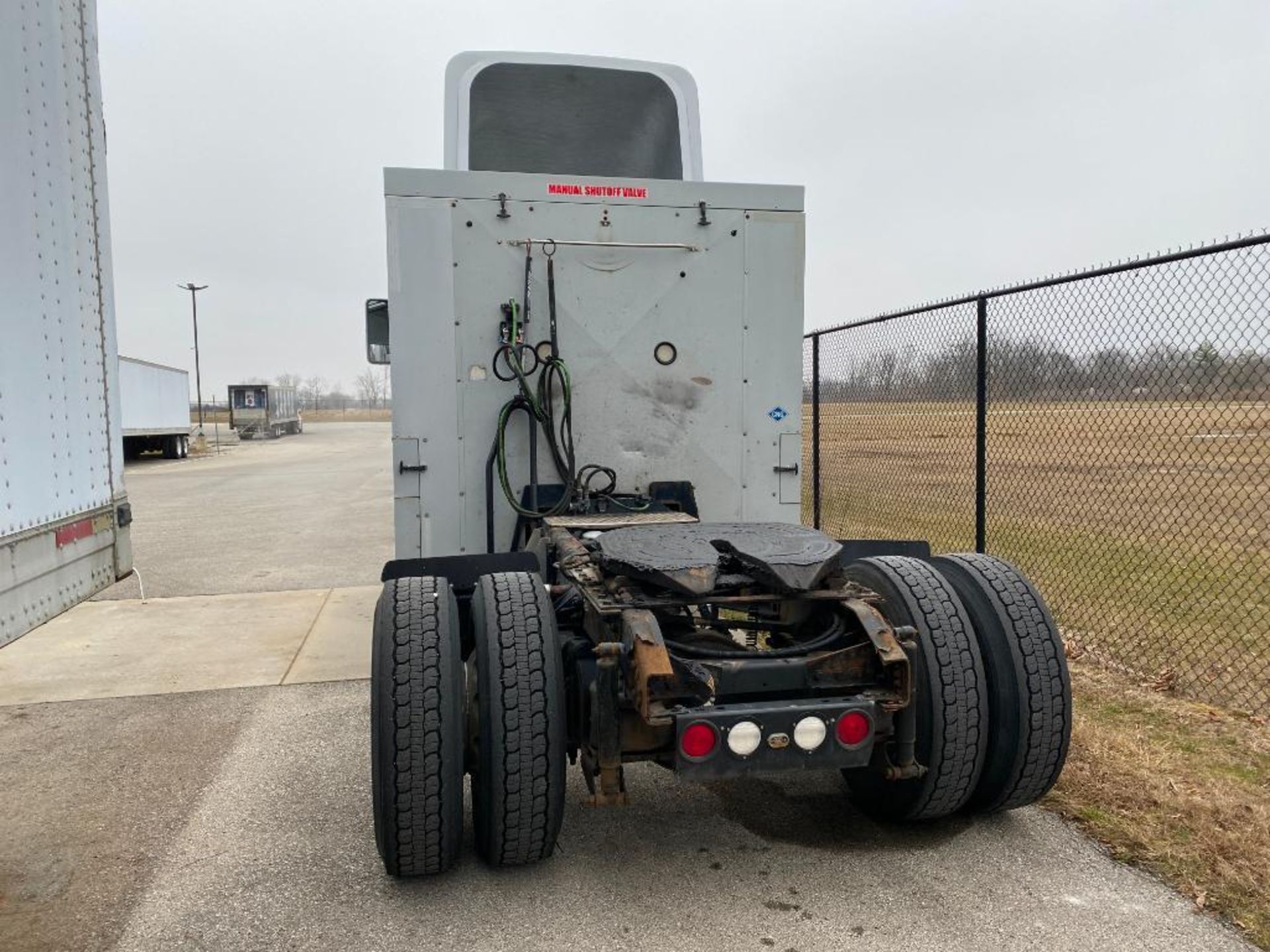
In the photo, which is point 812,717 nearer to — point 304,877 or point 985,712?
point 985,712

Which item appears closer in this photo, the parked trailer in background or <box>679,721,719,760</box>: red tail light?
<box>679,721,719,760</box>: red tail light

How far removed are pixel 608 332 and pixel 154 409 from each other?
28482mm

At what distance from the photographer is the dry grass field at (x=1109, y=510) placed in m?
5.21

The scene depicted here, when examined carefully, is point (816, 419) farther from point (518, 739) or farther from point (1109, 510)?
point (518, 739)

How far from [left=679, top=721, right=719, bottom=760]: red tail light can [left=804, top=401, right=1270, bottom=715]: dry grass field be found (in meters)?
3.45

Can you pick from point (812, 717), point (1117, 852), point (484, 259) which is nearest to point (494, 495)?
point (484, 259)

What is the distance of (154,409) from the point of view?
29000mm

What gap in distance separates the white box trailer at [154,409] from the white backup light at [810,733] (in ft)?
82.1

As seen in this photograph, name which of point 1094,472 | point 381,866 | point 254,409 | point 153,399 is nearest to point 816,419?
point 1094,472

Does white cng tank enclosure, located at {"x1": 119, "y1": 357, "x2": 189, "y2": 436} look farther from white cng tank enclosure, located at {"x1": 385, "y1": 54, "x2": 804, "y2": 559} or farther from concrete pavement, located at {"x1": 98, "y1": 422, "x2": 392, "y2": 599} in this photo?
white cng tank enclosure, located at {"x1": 385, "y1": 54, "x2": 804, "y2": 559}

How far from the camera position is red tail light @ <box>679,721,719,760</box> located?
9.21ft

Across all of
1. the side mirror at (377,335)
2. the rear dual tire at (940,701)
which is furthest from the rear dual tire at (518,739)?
the side mirror at (377,335)

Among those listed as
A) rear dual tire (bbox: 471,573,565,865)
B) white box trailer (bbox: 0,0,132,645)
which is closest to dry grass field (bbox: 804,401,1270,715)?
rear dual tire (bbox: 471,573,565,865)

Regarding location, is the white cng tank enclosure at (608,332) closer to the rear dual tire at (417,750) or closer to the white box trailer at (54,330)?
the white box trailer at (54,330)
